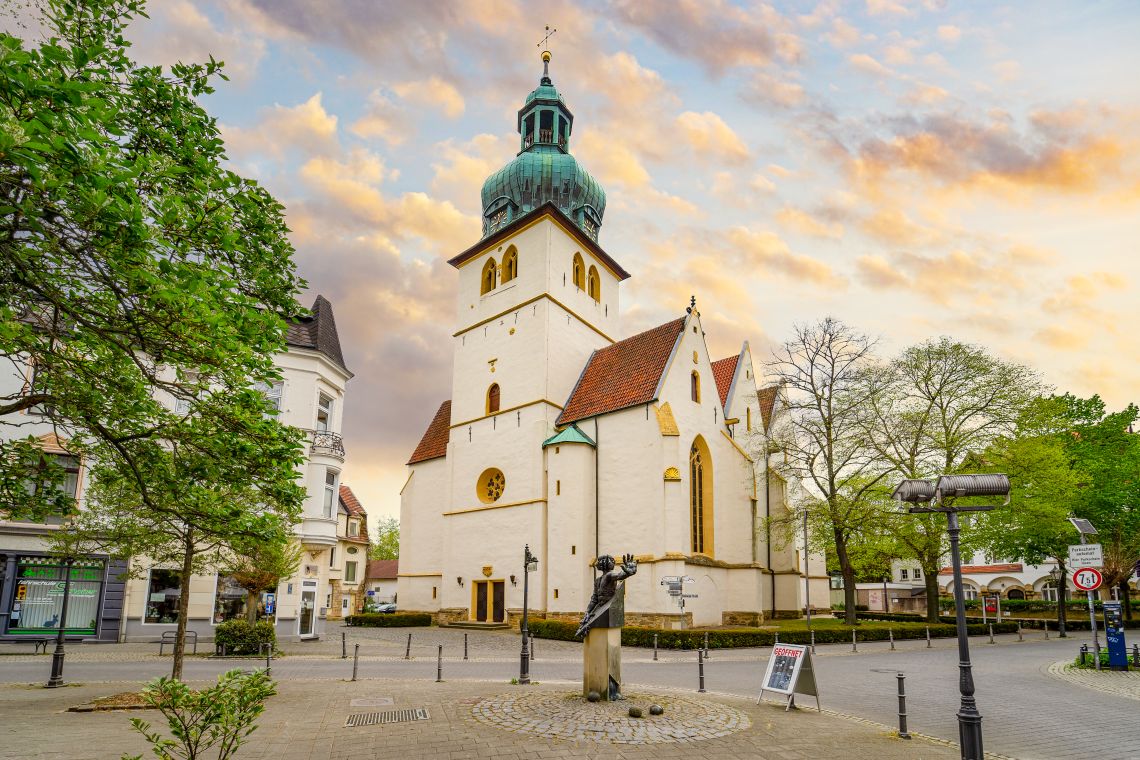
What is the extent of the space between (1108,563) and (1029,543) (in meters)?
6.53

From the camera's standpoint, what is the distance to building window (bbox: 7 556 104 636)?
24375 mm

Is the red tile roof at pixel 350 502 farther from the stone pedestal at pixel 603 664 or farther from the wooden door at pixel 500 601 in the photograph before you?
the stone pedestal at pixel 603 664

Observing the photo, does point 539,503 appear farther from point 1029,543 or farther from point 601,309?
point 1029,543

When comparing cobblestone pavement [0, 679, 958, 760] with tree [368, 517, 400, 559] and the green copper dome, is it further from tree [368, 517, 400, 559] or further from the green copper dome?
tree [368, 517, 400, 559]

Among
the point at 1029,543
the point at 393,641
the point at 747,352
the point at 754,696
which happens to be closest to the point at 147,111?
the point at 754,696

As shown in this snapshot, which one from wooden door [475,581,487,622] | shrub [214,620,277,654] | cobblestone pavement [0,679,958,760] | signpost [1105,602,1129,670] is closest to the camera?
cobblestone pavement [0,679,958,760]

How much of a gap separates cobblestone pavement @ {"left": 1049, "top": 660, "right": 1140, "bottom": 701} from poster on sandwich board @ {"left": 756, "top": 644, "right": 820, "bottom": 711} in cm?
779

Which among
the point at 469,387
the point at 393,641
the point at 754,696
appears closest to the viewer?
the point at 754,696

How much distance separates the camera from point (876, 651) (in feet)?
78.3

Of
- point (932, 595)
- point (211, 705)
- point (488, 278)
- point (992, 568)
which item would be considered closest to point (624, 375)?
point (488, 278)

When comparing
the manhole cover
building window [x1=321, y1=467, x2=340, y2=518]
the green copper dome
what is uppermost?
the green copper dome

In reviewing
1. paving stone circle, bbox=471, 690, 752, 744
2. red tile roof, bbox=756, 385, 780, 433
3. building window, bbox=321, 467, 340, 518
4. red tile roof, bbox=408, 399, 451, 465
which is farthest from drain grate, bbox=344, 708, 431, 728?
red tile roof, bbox=756, 385, 780, 433

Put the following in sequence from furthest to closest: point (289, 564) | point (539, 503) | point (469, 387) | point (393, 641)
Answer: point (469, 387)
point (539, 503)
point (393, 641)
point (289, 564)

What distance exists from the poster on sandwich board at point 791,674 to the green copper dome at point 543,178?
102 ft
